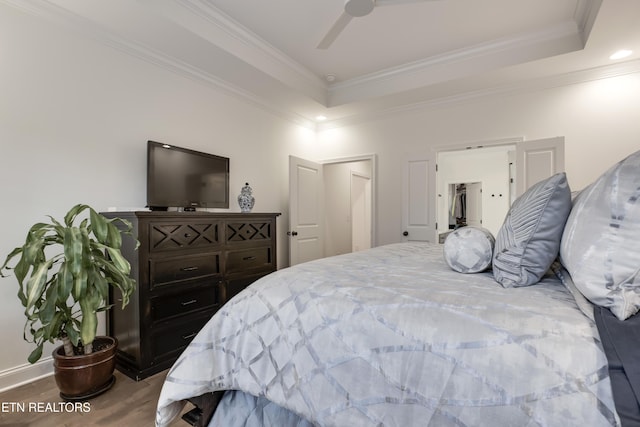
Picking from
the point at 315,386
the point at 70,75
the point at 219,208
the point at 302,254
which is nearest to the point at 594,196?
the point at 315,386

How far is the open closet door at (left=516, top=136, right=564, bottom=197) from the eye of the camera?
3.19m

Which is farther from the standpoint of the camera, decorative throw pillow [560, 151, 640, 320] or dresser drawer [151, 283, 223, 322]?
dresser drawer [151, 283, 223, 322]

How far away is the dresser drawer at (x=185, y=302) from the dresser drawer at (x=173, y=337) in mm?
80

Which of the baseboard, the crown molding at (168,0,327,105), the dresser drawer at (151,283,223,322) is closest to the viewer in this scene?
the baseboard

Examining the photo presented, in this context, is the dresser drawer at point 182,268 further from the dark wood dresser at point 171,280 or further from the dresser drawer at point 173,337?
the dresser drawer at point 173,337

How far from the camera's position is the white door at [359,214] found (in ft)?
21.6

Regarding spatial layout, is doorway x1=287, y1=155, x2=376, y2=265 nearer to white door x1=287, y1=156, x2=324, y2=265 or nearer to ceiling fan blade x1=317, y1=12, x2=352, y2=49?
white door x1=287, y1=156, x2=324, y2=265

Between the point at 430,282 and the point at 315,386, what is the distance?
558 millimetres

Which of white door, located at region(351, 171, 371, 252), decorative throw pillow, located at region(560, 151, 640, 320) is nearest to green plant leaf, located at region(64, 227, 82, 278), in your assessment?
decorative throw pillow, located at region(560, 151, 640, 320)

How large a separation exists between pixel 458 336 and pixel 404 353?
0.16m

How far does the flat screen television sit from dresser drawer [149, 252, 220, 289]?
635mm

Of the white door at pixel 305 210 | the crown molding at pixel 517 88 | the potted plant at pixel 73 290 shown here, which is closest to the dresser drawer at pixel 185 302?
the potted plant at pixel 73 290

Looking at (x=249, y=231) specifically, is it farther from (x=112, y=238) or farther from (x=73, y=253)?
(x=73, y=253)

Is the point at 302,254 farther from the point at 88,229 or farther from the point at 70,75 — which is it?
the point at 70,75
